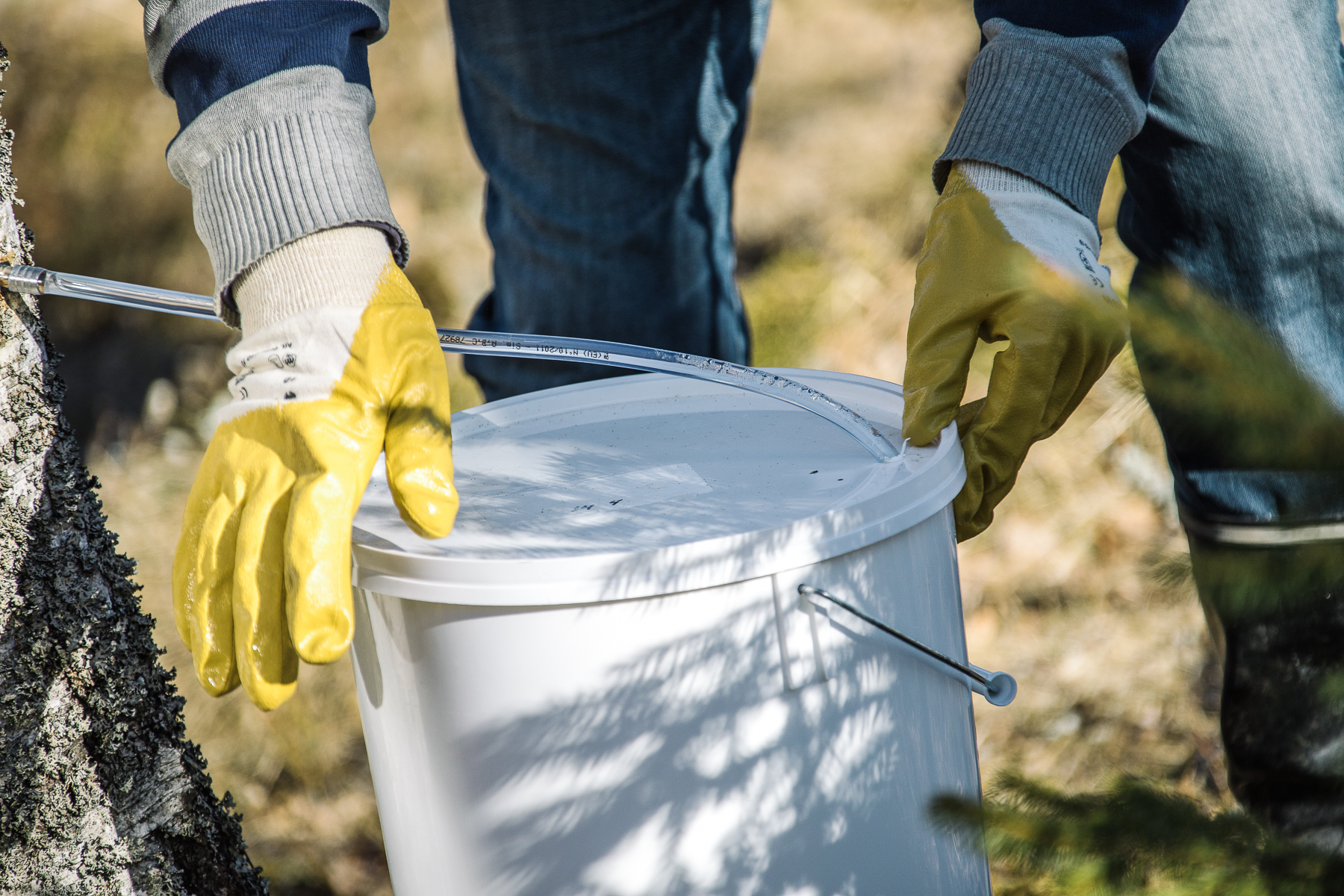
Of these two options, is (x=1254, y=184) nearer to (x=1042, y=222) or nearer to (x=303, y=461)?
(x=1042, y=222)

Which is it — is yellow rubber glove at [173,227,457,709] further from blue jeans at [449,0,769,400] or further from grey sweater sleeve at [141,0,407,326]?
blue jeans at [449,0,769,400]

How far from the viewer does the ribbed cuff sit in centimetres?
76

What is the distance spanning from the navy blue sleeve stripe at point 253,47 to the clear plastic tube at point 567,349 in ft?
0.51

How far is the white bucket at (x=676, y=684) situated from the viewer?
0.63 metres

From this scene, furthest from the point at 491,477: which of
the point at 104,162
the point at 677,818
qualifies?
the point at 104,162

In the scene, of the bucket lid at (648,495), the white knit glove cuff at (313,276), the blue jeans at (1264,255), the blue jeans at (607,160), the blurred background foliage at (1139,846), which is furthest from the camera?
the blue jeans at (607,160)

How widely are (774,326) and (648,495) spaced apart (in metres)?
1.51

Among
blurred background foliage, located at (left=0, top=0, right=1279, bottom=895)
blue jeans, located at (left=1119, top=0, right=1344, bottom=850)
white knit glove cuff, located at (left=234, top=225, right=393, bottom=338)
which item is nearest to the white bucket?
white knit glove cuff, located at (left=234, top=225, right=393, bottom=338)

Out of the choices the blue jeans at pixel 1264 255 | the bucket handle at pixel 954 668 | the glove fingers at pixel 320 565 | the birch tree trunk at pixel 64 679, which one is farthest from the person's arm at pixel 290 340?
the blue jeans at pixel 1264 255

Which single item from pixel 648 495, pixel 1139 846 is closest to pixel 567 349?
pixel 648 495

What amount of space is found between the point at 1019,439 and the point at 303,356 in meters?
0.59

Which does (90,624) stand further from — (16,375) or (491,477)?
(491,477)

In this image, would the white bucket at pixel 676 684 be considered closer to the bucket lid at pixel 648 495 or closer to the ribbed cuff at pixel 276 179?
the bucket lid at pixel 648 495

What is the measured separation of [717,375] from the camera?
2.80 ft
